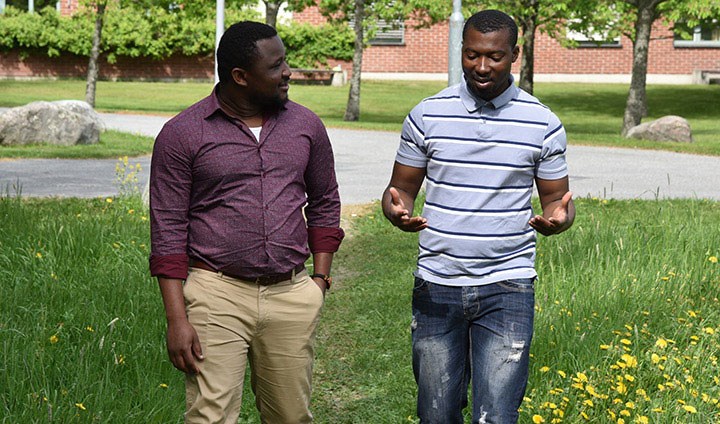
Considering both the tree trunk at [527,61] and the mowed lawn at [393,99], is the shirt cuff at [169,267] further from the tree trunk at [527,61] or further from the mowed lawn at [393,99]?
the tree trunk at [527,61]

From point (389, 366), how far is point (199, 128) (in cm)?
302

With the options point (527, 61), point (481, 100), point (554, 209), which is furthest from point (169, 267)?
point (527, 61)

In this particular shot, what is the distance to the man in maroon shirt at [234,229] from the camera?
346 centimetres

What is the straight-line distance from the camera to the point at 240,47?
11.5ft

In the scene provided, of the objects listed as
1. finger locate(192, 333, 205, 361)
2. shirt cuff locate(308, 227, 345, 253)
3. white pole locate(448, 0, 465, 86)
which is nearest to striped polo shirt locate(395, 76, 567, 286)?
shirt cuff locate(308, 227, 345, 253)

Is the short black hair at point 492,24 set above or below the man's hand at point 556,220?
above

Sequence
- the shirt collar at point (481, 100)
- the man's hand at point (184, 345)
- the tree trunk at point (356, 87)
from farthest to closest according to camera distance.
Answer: the tree trunk at point (356, 87)
the shirt collar at point (481, 100)
the man's hand at point (184, 345)

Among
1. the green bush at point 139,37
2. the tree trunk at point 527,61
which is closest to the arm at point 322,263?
the tree trunk at point 527,61

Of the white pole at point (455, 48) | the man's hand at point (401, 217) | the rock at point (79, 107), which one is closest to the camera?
the man's hand at point (401, 217)

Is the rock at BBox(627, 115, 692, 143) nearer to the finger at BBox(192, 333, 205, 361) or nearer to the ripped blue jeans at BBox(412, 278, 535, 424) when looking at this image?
the ripped blue jeans at BBox(412, 278, 535, 424)

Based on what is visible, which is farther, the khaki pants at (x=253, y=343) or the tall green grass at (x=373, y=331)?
the tall green grass at (x=373, y=331)

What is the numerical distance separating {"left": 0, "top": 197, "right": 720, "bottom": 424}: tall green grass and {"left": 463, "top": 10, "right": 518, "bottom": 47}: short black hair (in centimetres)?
147

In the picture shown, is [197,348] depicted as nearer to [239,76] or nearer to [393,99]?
[239,76]

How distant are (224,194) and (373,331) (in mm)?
3611
